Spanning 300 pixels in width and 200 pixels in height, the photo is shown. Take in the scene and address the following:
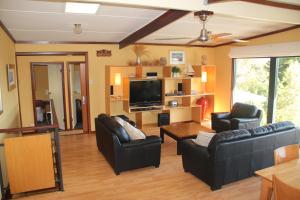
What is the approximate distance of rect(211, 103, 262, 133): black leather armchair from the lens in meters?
5.80

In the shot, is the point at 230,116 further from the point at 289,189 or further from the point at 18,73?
the point at 18,73

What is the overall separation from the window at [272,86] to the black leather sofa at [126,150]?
12.0 feet

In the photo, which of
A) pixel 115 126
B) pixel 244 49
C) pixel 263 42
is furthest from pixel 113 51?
pixel 263 42

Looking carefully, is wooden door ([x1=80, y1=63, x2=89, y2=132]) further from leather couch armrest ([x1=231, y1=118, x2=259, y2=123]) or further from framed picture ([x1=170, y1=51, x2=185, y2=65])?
leather couch armrest ([x1=231, y1=118, x2=259, y2=123])

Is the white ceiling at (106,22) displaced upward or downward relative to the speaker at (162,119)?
upward

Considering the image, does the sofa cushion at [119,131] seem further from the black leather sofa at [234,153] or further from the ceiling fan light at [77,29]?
the ceiling fan light at [77,29]

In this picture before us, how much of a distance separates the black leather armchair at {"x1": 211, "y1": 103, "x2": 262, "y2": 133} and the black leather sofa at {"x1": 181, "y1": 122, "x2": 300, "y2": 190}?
164 cm

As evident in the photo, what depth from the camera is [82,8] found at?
11.9 ft

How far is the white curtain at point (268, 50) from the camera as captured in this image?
17.7 feet

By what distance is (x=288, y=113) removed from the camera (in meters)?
5.90

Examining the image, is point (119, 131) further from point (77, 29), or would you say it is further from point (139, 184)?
point (77, 29)

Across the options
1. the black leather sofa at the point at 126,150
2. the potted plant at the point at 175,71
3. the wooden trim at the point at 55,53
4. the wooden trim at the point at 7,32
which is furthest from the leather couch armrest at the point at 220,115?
the wooden trim at the point at 7,32

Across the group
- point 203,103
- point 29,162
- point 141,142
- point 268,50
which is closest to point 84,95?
point 141,142

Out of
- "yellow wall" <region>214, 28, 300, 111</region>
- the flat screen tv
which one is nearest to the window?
"yellow wall" <region>214, 28, 300, 111</region>
